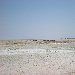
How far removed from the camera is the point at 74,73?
39.7 feet

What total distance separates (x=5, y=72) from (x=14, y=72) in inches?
25.5

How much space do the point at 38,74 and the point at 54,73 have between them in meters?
1.18

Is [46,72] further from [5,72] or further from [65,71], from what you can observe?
[5,72]

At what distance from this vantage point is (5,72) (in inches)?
495

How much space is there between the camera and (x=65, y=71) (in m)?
12.9

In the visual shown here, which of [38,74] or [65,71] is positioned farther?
[65,71]

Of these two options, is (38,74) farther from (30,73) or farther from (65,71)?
(65,71)

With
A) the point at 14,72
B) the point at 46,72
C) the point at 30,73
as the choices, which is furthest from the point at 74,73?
A: the point at 14,72

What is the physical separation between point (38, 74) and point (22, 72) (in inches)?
52.0

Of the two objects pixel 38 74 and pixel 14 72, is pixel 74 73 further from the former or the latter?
pixel 14 72

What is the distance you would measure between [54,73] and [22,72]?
→ 2.34m

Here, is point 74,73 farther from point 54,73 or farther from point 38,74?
point 38,74

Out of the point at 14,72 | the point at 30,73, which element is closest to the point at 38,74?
the point at 30,73

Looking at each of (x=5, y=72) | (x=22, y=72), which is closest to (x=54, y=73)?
(x=22, y=72)
